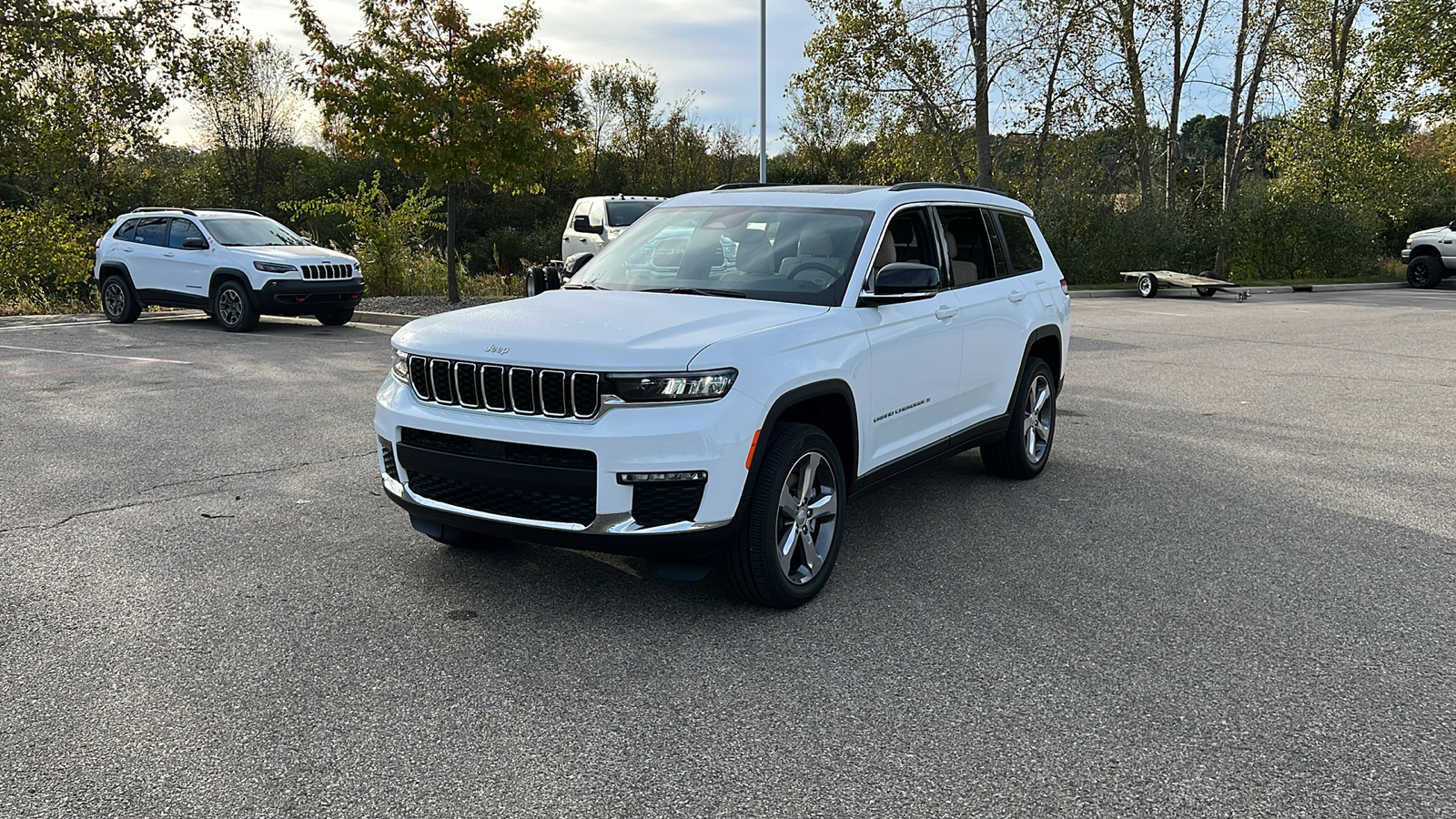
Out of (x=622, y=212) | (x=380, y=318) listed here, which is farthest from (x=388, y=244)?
(x=622, y=212)

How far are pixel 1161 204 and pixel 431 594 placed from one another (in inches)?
1141

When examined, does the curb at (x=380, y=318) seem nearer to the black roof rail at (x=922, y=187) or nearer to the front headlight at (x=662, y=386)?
the black roof rail at (x=922, y=187)

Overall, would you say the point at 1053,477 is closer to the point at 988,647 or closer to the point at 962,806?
the point at 988,647

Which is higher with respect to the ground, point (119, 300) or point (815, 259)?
point (815, 259)

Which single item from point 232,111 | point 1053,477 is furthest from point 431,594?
point 232,111

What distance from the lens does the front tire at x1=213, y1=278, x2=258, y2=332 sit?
1595 centimetres

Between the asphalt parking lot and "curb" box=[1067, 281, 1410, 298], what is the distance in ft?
59.4

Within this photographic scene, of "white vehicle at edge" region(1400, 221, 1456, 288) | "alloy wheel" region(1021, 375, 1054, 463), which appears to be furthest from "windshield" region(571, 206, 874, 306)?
"white vehicle at edge" region(1400, 221, 1456, 288)

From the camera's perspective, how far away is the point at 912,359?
547 cm

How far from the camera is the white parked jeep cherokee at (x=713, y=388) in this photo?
4.18m

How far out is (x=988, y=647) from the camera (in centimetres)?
425

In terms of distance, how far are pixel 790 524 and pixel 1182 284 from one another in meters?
22.4

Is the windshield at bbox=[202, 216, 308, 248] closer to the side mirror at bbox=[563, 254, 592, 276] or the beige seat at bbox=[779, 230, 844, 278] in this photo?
the side mirror at bbox=[563, 254, 592, 276]

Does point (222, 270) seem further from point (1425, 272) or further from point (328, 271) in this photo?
point (1425, 272)
